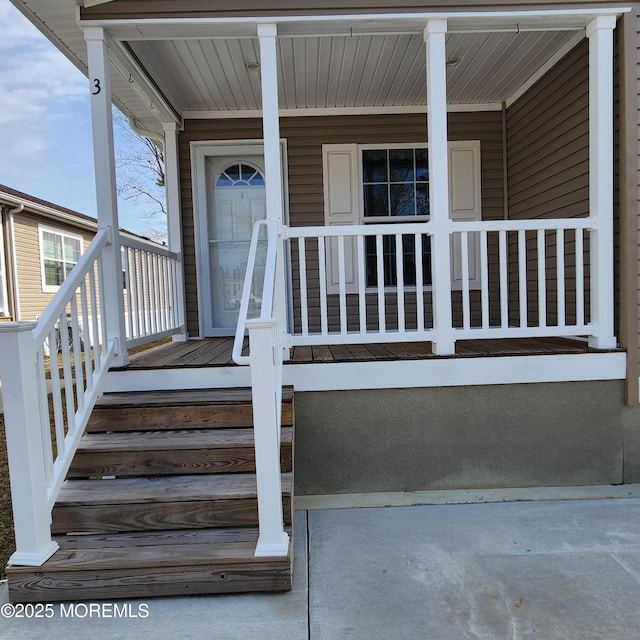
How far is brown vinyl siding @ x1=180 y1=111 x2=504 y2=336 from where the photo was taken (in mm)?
4730

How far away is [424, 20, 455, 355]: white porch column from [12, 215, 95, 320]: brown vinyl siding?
1001cm

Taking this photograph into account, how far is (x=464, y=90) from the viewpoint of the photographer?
14.5ft

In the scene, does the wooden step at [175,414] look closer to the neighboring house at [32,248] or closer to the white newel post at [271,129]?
the white newel post at [271,129]

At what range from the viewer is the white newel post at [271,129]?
2.93 m

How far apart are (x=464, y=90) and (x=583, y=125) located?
128 cm

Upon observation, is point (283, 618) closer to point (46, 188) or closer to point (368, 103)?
point (368, 103)

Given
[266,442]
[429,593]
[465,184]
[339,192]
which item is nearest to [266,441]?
[266,442]

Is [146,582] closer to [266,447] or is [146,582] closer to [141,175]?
[266,447]

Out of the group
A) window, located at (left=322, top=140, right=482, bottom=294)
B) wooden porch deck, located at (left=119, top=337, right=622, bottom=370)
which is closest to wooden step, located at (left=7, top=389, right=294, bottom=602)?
wooden porch deck, located at (left=119, top=337, right=622, bottom=370)

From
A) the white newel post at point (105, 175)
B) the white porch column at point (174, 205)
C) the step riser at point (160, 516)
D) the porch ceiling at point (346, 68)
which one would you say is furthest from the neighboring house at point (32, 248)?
the step riser at point (160, 516)

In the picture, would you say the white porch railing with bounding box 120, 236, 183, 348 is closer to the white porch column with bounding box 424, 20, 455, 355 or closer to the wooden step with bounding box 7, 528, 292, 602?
the wooden step with bounding box 7, 528, 292, 602

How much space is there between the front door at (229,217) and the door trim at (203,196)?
6 centimetres

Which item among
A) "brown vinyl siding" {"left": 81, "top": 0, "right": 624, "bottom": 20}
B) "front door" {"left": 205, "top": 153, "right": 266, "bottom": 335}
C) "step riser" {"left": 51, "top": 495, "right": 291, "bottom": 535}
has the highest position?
"brown vinyl siding" {"left": 81, "top": 0, "right": 624, "bottom": 20}

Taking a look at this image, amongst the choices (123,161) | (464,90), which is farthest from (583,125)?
(123,161)
